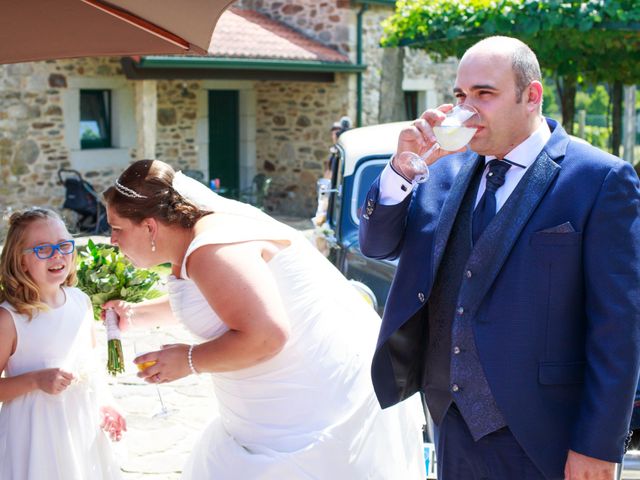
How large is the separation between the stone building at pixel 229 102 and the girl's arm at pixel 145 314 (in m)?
11.2

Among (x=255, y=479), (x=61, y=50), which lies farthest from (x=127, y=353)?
(x=255, y=479)

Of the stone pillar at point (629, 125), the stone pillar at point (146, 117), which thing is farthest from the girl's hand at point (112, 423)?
the stone pillar at point (629, 125)

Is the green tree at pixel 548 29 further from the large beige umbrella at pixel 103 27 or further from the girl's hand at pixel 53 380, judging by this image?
the girl's hand at pixel 53 380

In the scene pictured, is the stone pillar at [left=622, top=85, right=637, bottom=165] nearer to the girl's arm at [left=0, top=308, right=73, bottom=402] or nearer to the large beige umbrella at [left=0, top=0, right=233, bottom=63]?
the large beige umbrella at [left=0, top=0, right=233, bottom=63]

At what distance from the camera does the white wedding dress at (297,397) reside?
9.47 ft

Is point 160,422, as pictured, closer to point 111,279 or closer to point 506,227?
point 111,279

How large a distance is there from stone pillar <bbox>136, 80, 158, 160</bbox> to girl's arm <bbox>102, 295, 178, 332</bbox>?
493 inches

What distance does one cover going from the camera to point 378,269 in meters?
5.57

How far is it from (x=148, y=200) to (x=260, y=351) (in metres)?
0.62

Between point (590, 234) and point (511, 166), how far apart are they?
33cm

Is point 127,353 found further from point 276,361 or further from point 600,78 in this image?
point 600,78

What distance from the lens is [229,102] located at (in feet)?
63.7

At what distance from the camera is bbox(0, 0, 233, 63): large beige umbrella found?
3.00m

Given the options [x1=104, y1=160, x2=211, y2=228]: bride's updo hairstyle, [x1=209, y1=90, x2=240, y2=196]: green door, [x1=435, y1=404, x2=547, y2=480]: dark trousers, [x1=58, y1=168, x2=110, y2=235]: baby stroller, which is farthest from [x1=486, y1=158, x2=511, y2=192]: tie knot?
[x1=209, y1=90, x2=240, y2=196]: green door
